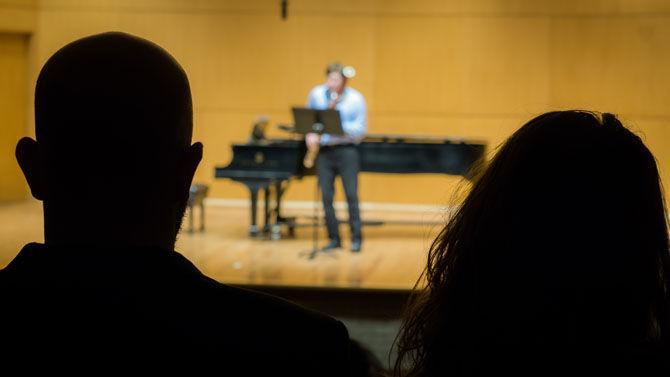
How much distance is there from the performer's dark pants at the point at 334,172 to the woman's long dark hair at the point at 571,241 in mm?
6648

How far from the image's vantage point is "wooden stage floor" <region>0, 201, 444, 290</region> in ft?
21.8

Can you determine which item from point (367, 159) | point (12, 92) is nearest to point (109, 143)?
point (367, 159)

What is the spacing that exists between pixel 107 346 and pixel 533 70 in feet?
32.9

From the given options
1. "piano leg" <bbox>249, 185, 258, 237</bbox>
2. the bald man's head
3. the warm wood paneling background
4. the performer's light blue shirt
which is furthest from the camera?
the warm wood paneling background

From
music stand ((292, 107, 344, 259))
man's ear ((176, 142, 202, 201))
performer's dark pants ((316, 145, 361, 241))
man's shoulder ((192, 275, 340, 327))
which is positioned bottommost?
performer's dark pants ((316, 145, 361, 241))

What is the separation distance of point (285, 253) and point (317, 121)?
44.9 inches

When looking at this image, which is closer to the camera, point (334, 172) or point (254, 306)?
point (254, 306)

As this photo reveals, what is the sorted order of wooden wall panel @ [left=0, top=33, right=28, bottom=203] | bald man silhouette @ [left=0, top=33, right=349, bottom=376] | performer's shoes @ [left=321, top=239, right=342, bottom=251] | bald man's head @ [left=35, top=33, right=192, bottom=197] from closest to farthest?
bald man silhouette @ [left=0, top=33, right=349, bottom=376] < bald man's head @ [left=35, top=33, right=192, bottom=197] < performer's shoes @ [left=321, top=239, right=342, bottom=251] < wooden wall panel @ [left=0, top=33, right=28, bottom=203]

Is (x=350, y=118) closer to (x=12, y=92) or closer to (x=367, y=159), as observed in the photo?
(x=367, y=159)

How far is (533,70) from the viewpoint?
10.5 metres

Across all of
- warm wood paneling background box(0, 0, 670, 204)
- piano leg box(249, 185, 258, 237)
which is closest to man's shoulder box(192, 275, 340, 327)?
piano leg box(249, 185, 258, 237)

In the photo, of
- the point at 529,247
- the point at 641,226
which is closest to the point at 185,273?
the point at 529,247

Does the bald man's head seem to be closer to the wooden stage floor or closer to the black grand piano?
the wooden stage floor

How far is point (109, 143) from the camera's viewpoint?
96 cm
